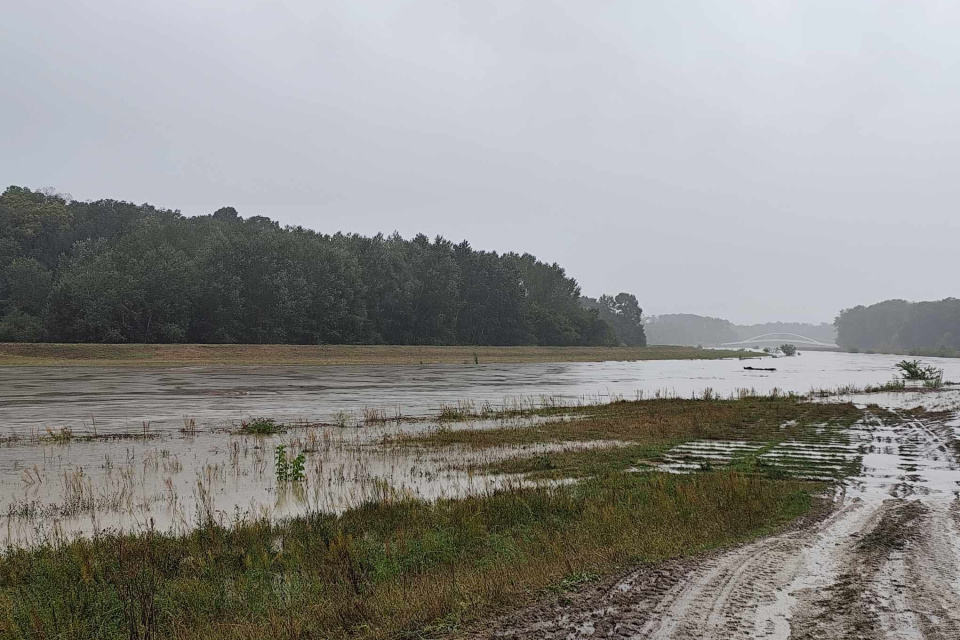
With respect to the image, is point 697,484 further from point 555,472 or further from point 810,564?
point 810,564

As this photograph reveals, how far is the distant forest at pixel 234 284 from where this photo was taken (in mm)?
78812

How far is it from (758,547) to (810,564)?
944 millimetres

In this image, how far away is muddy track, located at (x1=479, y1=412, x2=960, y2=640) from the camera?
6.00 meters

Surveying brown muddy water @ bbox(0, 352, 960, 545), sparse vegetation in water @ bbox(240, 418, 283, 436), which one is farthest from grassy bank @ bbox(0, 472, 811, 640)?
sparse vegetation in water @ bbox(240, 418, 283, 436)

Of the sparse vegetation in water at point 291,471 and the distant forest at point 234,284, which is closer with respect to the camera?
the sparse vegetation in water at point 291,471

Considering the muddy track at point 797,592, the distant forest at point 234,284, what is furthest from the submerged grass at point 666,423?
the distant forest at point 234,284

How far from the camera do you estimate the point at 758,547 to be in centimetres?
889

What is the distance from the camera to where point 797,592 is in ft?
22.8

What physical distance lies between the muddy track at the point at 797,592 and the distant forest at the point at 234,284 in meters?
80.4

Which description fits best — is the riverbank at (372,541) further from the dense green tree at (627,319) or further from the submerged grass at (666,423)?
the dense green tree at (627,319)

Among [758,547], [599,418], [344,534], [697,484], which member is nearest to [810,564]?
[758,547]

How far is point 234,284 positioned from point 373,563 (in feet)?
278

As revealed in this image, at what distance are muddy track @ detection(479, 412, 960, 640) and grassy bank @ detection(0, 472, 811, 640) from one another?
592 millimetres

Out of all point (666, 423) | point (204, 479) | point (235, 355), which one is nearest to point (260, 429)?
point (204, 479)
